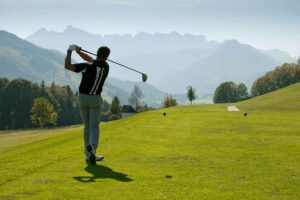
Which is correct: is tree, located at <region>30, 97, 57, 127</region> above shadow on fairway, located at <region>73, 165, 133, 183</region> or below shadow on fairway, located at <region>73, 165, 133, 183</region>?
above

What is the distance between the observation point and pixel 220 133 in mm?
21000

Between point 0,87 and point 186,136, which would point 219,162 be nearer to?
point 186,136

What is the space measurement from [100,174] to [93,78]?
322cm

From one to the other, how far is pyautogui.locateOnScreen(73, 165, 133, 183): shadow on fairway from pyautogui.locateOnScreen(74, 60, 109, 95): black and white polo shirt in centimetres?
237

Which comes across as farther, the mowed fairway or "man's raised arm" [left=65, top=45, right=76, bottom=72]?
"man's raised arm" [left=65, top=45, right=76, bottom=72]

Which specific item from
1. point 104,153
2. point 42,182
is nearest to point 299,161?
point 104,153

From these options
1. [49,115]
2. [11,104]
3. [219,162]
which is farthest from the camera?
[11,104]

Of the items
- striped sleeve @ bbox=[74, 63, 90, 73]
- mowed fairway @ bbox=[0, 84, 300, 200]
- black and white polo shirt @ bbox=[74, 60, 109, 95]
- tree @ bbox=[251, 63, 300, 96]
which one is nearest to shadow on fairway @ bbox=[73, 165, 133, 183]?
mowed fairway @ bbox=[0, 84, 300, 200]

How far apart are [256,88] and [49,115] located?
80407 millimetres

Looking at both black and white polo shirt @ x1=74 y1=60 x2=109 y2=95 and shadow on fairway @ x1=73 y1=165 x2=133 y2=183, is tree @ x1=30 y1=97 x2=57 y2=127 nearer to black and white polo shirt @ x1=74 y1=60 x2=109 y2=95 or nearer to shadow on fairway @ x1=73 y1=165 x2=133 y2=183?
black and white polo shirt @ x1=74 y1=60 x2=109 y2=95

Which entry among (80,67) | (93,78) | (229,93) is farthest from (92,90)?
(229,93)

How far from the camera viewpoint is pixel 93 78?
12625 mm

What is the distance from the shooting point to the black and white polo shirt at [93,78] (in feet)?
41.2

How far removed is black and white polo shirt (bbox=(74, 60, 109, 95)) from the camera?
495 inches
